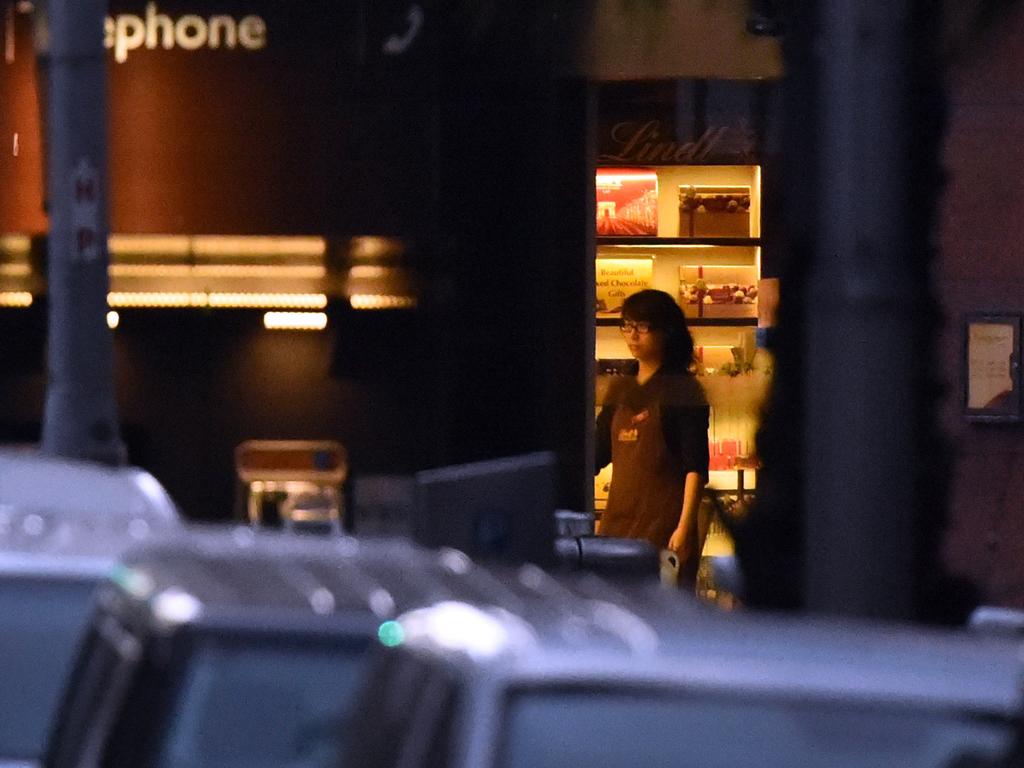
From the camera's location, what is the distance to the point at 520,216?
11.8 meters

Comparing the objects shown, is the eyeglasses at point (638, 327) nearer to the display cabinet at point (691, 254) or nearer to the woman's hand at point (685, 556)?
the display cabinet at point (691, 254)

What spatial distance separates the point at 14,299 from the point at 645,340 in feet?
11.8

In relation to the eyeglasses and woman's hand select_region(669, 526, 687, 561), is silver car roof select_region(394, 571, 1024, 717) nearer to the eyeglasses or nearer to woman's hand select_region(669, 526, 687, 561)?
Answer: woman's hand select_region(669, 526, 687, 561)

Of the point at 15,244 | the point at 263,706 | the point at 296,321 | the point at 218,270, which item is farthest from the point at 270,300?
the point at 263,706

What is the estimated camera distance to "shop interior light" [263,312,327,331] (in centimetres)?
1222

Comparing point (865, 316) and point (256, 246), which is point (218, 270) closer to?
point (256, 246)

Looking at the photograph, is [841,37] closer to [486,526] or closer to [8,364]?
[486,526]

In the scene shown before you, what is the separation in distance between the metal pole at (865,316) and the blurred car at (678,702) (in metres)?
1.14

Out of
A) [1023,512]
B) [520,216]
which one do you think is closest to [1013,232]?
[1023,512]

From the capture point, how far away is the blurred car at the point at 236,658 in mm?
3631

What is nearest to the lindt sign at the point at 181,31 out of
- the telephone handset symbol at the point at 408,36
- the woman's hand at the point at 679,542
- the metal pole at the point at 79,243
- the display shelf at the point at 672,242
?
the telephone handset symbol at the point at 408,36

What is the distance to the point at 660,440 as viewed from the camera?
1123 centimetres

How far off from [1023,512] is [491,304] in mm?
3460

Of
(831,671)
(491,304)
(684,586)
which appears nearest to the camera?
(831,671)
